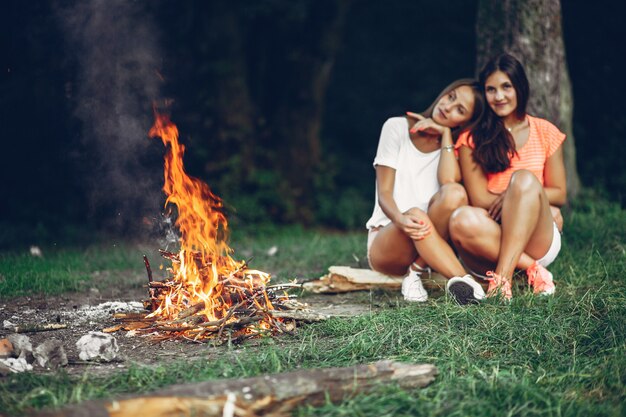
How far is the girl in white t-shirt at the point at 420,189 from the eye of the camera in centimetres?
490

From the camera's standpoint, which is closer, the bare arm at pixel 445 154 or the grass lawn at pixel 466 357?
the grass lawn at pixel 466 357

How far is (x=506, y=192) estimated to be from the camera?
4.81 metres

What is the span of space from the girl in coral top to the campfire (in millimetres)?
1260

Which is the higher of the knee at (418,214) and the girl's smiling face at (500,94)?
the girl's smiling face at (500,94)

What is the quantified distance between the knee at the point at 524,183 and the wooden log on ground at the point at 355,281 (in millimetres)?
937

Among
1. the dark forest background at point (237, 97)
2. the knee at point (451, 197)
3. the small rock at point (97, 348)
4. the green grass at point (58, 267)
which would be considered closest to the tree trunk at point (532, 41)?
the dark forest background at point (237, 97)

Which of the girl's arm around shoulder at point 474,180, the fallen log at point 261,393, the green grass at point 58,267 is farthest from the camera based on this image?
the green grass at point 58,267

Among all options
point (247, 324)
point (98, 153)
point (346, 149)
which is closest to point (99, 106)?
point (98, 153)

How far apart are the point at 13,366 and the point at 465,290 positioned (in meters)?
2.71

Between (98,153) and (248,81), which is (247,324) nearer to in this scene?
(98,153)

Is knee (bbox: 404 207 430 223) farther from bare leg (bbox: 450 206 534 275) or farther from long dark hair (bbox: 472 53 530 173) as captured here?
long dark hair (bbox: 472 53 530 173)

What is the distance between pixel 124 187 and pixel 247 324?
4147 mm

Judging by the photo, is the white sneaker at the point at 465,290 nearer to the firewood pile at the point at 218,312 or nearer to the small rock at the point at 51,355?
the firewood pile at the point at 218,312

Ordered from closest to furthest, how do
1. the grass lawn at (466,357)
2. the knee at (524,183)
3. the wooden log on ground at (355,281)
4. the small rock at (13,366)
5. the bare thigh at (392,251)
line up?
the grass lawn at (466,357) → the small rock at (13,366) → the knee at (524,183) → the bare thigh at (392,251) → the wooden log on ground at (355,281)
